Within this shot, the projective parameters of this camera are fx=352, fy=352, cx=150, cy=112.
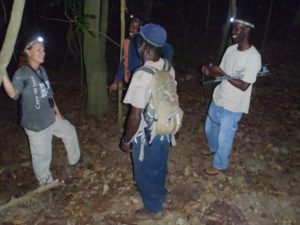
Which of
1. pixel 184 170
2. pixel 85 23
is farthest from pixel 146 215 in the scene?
pixel 85 23

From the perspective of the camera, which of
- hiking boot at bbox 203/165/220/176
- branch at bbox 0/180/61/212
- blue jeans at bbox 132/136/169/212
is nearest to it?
blue jeans at bbox 132/136/169/212

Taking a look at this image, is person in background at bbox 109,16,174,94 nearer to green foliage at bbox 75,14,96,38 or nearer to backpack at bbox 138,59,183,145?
green foliage at bbox 75,14,96,38

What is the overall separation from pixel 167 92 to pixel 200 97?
4.53 metres

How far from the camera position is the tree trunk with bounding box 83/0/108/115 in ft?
19.1

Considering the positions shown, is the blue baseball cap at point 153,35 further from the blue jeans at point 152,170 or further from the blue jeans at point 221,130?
the blue jeans at point 221,130

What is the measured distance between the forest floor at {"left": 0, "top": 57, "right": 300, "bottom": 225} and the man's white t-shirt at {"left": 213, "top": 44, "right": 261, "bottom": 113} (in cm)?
126

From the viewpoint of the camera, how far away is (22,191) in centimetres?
508

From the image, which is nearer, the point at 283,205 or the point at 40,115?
the point at 40,115

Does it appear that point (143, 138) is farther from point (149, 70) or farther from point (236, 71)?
point (236, 71)

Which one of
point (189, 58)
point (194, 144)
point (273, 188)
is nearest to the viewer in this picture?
point (273, 188)

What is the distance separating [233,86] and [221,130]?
2.11ft

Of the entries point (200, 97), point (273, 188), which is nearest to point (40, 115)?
point (273, 188)

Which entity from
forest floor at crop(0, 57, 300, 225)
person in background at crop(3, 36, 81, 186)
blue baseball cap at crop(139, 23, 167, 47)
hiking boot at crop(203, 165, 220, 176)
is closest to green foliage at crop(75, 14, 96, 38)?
person in background at crop(3, 36, 81, 186)

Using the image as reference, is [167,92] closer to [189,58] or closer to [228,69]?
[228,69]
